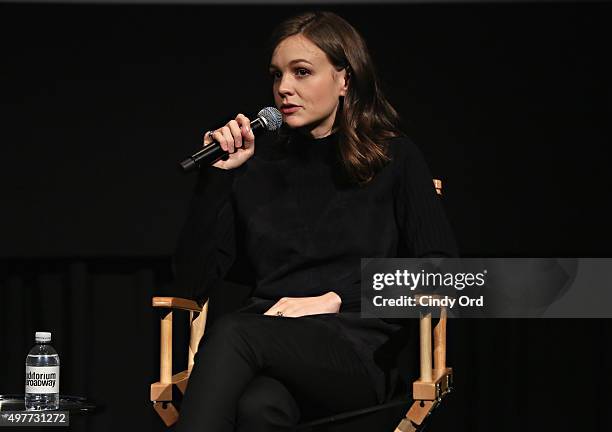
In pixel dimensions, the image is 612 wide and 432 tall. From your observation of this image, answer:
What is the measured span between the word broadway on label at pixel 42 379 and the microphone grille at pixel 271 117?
2.41 feet

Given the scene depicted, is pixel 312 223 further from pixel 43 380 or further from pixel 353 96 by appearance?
pixel 43 380

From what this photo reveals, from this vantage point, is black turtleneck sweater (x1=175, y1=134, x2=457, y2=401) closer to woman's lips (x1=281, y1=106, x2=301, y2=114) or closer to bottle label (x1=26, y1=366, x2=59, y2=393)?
woman's lips (x1=281, y1=106, x2=301, y2=114)

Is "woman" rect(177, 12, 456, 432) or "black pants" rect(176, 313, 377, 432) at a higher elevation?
"woman" rect(177, 12, 456, 432)

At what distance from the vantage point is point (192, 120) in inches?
115

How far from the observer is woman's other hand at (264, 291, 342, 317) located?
1.97 m

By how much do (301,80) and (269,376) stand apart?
1.95 feet

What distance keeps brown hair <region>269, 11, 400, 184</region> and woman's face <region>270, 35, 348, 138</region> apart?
20 millimetres

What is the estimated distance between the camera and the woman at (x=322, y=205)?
6.44 feet

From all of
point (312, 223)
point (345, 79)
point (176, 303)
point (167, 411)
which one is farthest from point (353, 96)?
point (167, 411)

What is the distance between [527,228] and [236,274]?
985 mm

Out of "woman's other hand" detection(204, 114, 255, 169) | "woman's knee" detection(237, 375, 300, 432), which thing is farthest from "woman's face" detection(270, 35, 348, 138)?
"woman's knee" detection(237, 375, 300, 432)

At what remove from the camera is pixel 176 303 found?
204cm

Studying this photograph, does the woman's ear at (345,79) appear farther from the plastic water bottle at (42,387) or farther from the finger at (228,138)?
the plastic water bottle at (42,387)

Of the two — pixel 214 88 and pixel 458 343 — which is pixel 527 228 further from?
pixel 214 88
